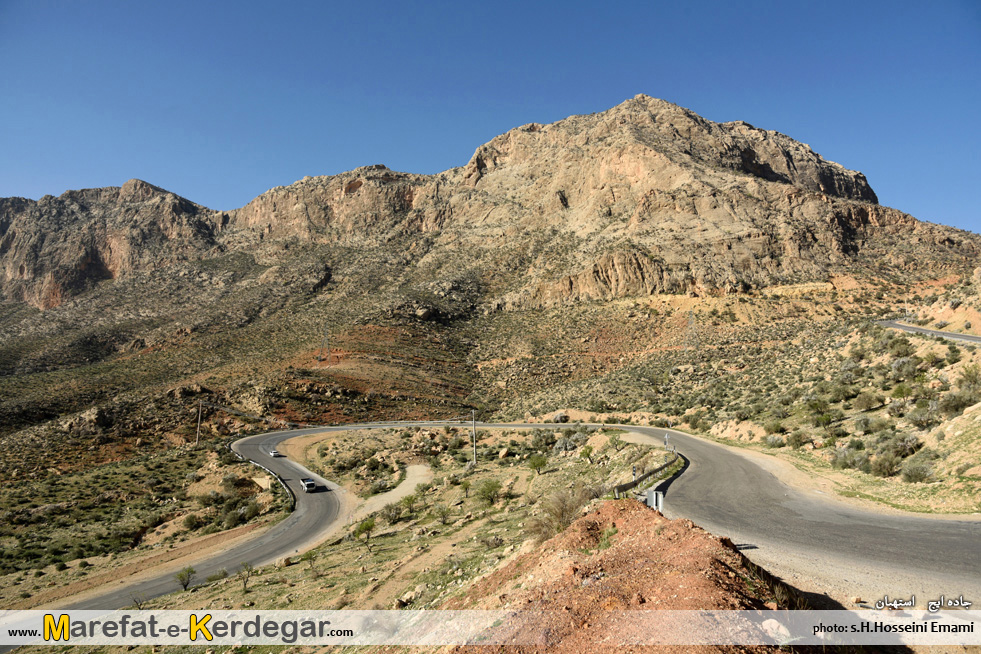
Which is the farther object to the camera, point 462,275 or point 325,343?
point 462,275

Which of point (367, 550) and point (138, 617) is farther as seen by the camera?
point (367, 550)

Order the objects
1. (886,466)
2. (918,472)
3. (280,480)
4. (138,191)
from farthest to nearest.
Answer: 1. (138,191)
2. (280,480)
3. (886,466)
4. (918,472)

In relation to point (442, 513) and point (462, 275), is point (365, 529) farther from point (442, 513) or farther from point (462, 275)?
point (462, 275)

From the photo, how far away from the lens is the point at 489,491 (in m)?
19.8

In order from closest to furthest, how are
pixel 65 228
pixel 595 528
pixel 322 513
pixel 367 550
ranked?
pixel 595 528
pixel 367 550
pixel 322 513
pixel 65 228

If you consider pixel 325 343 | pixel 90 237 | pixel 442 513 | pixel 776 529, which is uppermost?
pixel 90 237

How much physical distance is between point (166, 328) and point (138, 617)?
78001mm

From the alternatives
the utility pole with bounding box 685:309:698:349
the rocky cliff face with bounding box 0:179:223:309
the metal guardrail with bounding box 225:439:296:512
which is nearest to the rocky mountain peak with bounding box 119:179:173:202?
the rocky cliff face with bounding box 0:179:223:309

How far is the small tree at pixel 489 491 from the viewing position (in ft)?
62.4

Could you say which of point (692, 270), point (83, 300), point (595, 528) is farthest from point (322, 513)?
point (83, 300)

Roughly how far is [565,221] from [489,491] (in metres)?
70.8

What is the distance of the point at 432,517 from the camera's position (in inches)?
738

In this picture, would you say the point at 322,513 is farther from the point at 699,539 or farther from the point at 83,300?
the point at 83,300

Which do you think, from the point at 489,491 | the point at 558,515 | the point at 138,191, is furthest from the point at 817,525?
the point at 138,191
